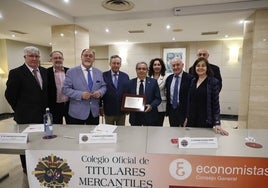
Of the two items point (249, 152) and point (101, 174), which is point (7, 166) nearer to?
Answer: point (101, 174)

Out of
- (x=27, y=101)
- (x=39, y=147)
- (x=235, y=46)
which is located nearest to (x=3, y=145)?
(x=39, y=147)

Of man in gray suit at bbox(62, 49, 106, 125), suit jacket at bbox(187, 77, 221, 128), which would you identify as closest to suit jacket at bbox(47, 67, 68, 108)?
man in gray suit at bbox(62, 49, 106, 125)

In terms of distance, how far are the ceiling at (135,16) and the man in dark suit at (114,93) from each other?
68.0 inches

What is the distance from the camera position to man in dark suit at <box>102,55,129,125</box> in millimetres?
2572

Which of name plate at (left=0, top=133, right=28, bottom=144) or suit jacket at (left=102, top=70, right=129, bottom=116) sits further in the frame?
suit jacket at (left=102, top=70, right=129, bottom=116)

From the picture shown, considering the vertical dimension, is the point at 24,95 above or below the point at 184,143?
above

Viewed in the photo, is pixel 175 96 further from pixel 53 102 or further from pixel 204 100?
pixel 53 102

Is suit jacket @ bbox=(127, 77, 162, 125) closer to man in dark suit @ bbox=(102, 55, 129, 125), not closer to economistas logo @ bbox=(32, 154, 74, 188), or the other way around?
man in dark suit @ bbox=(102, 55, 129, 125)

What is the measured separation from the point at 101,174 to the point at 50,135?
0.63 meters

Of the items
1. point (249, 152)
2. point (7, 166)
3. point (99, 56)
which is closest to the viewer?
point (249, 152)

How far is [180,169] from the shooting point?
4.43ft

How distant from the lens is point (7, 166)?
2.86m

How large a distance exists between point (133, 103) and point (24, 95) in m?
1.26

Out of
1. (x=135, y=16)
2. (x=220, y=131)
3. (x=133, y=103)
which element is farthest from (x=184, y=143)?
(x=135, y=16)
